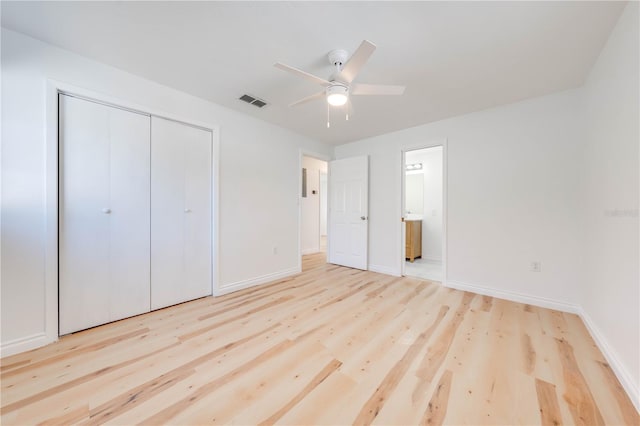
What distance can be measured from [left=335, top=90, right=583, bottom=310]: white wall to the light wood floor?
52 centimetres

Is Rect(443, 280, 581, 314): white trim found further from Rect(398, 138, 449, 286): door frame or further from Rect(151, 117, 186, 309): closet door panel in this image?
Rect(151, 117, 186, 309): closet door panel

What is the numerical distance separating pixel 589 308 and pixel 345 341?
232 cm

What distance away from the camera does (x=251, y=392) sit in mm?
1423

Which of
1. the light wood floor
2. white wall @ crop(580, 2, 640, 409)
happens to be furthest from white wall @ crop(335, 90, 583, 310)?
the light wood floor

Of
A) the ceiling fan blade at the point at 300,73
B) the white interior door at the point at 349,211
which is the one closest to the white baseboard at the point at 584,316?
the white interior door at the point at 349,211

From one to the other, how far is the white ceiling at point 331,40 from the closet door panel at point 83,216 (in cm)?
62

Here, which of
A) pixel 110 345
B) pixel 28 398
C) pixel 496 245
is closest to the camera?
pixel 28 398

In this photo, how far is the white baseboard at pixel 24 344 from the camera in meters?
1.75

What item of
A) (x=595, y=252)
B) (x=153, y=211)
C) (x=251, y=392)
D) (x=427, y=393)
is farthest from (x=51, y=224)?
(x=595, y=252)

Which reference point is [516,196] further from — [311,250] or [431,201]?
[311,250]

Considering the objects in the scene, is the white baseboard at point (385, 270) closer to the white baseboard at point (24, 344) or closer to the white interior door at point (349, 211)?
the white interior door at point (349, 211)

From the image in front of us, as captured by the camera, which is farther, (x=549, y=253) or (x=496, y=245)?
(x=496, y=245)

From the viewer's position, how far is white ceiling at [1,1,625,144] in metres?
1.58

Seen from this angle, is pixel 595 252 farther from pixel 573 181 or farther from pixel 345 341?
pixel 345 341
